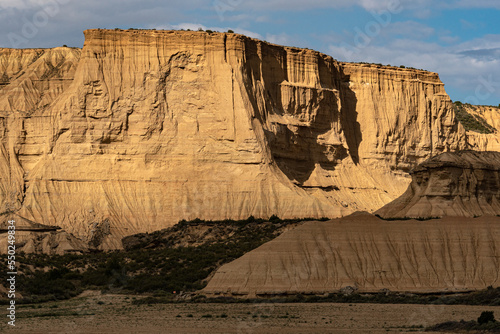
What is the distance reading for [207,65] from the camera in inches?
4053

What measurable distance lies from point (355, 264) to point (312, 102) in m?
43.2

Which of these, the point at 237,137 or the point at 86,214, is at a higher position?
the point at 237,137

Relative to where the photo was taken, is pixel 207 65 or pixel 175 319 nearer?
pixel 175 319

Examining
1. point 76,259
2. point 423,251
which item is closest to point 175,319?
point 423,251

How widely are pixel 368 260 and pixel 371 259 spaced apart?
231 millimetres

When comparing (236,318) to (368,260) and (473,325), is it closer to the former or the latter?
(473,325)

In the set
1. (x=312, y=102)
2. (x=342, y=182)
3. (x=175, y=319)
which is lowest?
(x=175, y=319)

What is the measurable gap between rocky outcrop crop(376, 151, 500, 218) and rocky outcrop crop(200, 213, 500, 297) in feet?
32.9

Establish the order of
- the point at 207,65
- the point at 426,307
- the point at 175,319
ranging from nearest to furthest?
1. the point at 175,319
2. the point at 426,307
3. the point at 207,65

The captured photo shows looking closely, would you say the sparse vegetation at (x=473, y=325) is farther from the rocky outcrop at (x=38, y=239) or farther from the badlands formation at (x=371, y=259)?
the rocky outcrop at (x=38, y=239)

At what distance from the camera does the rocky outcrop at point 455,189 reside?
3255 inches

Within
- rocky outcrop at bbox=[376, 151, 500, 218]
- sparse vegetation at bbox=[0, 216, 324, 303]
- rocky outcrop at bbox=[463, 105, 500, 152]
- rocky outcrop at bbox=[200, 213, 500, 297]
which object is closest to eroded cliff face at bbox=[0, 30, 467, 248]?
sparse vegetation at bbox=[0, 216, 324, 303]

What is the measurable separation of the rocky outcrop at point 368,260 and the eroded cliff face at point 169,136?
84.1 feet

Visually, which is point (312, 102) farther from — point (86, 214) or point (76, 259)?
point (76, 259)
